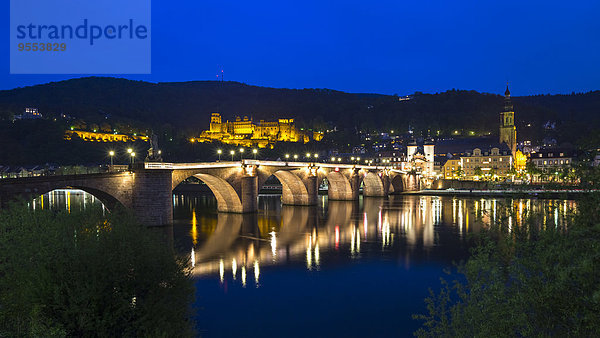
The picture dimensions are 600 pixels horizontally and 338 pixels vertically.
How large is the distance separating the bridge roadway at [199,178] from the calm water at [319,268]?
2472mm

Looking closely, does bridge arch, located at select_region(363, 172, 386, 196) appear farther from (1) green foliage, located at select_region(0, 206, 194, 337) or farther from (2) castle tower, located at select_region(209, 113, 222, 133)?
(2) castle tower, located at select_region(209, 113, 222, 133)

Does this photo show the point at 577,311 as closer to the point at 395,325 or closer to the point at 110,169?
the point at 395,325

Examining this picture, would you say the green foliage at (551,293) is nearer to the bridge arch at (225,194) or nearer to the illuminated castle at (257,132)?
the bridge arch at (225,194)

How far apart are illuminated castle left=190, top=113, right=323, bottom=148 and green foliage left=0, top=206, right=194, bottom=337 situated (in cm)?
15050

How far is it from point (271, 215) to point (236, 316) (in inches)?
1251

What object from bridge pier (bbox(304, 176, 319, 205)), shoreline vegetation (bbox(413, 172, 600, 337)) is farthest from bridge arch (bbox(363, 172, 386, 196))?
shoreline vegetation (bbox(413, 172, 600, 337))

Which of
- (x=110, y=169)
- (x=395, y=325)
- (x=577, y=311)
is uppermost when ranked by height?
(x=110, y=169)

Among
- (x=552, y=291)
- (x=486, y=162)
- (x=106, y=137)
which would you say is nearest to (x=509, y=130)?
(x=486, y=162)

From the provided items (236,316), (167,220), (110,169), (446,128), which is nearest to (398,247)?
(236,316)

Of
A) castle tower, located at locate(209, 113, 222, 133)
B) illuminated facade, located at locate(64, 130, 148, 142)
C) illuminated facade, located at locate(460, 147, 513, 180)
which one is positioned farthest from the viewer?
castle tower, located at locate(209, 113, 222, 133)

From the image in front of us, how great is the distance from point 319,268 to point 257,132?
151961mm

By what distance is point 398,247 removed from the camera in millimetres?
30875

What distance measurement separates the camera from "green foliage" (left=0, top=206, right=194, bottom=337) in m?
11.1

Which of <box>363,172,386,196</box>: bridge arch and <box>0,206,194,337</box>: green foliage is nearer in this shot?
<box>0,206,194,337</box>: green foliage
